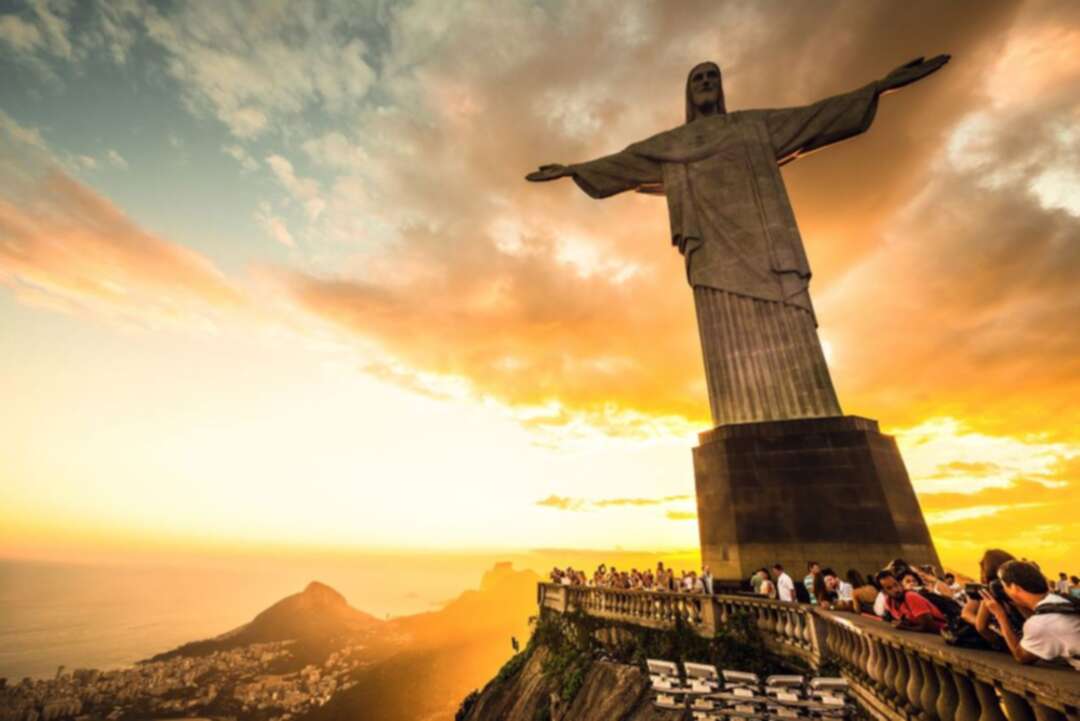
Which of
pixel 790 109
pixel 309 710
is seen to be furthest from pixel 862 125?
pixel 309 710

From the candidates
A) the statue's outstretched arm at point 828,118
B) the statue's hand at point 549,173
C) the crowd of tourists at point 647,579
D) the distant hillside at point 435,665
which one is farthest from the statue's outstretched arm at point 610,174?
the distant hillside at point 435,665

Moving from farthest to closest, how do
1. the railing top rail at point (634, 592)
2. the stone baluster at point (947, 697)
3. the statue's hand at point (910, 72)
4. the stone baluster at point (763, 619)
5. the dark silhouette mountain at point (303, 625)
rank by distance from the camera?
the dark silhouette mountain at point (303, 625), the statue's hand at point (910, 72), the railing top rail at point (634, 592), the stone baluster at point (763, 619), the stone baluster at point (947, 697)

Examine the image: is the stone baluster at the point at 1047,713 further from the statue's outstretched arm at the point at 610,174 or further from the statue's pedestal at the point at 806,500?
the statue's outstretched arm at the point at 610,174

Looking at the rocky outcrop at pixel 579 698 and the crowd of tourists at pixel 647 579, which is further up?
the crowd of tourists at pixel 647 579

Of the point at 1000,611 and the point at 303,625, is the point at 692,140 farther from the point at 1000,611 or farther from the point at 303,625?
the point at 303,625

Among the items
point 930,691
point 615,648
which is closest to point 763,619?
point 615,648

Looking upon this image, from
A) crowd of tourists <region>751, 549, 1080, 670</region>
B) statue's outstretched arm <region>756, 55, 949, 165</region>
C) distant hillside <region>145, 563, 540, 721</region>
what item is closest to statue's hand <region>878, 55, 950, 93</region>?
statue's outstretched arm <region>756, 55, 949, 165</region>
